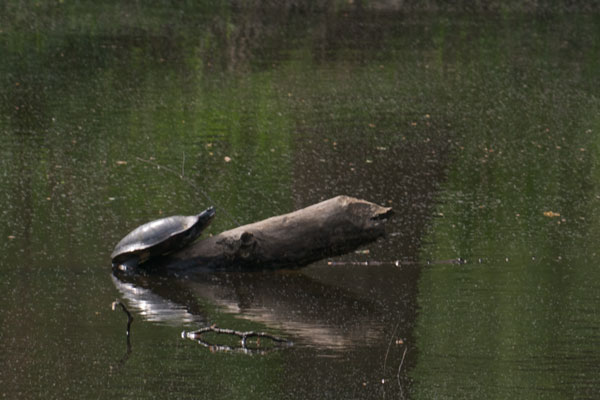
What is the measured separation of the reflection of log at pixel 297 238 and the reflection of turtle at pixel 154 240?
0.20m

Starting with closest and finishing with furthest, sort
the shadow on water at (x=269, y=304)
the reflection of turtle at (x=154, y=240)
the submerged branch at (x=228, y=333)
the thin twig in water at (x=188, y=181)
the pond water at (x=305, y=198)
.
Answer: the pond water at (x=305, y=198), the submerged branch at (x=228, y=333), the shadow on water at (x=269, y=304), the reflection of turtle at (x=154, y=240), the thin twig in water at (x=188, y=181)

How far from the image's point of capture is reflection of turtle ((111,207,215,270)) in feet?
28.8

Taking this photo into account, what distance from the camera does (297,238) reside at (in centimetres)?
892

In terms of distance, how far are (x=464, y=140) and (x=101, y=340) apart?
812 cm

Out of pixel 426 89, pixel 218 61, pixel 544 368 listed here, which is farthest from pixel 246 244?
pixel 218 61

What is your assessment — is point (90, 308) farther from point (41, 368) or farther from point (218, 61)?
point (218, 61)

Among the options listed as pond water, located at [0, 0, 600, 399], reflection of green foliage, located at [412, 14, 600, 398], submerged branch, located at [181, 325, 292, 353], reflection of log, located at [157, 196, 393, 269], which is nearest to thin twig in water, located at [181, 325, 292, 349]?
submerged branch, located at [181, 325, 292, 353]

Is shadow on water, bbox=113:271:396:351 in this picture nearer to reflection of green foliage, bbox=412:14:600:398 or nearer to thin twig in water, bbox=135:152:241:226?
reflection of green foliage, bbox=412:14:600:398

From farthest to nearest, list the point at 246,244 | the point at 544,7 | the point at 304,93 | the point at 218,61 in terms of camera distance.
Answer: the point at 544,7 < the point at 218,61 < the point at 304,93 < the point at 246,244

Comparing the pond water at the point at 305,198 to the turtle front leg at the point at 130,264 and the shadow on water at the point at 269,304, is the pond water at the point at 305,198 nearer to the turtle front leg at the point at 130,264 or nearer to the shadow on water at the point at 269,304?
the shadow on water at the point at 269,304

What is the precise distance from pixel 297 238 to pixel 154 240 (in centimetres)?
112

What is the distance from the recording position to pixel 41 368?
6.73m

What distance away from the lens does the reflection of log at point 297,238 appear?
8883 mm

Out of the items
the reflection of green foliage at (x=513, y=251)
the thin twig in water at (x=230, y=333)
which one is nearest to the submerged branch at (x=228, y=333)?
the thin twig in water at (x=230, y=333)
